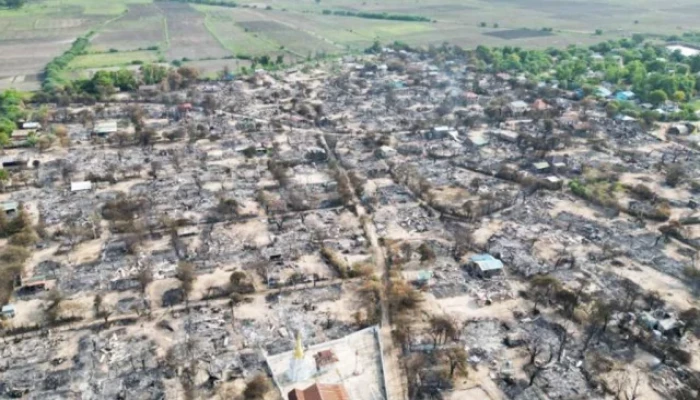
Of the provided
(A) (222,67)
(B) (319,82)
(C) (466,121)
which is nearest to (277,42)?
(A) (222,67)

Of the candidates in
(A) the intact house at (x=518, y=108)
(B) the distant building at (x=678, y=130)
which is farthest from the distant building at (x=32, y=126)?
(B) the distant building at (x=678, y=130)

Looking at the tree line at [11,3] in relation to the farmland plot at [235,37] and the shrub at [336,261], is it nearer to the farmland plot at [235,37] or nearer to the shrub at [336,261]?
the farmland plot at [235,37]

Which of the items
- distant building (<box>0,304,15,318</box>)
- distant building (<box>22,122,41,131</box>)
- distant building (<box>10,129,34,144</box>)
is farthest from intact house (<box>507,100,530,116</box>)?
distant building (<box>0,304,15,318</box>)

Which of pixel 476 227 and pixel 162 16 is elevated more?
pixel 162 16

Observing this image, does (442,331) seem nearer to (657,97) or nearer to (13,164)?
(13,164)

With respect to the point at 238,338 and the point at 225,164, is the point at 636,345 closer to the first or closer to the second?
the point at 238,338

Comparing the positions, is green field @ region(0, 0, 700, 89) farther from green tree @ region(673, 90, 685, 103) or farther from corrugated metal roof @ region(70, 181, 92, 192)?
corrugated metal roof @ region(70, 181, 92, 192)

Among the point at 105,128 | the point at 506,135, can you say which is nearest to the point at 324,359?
the point at 506,135
